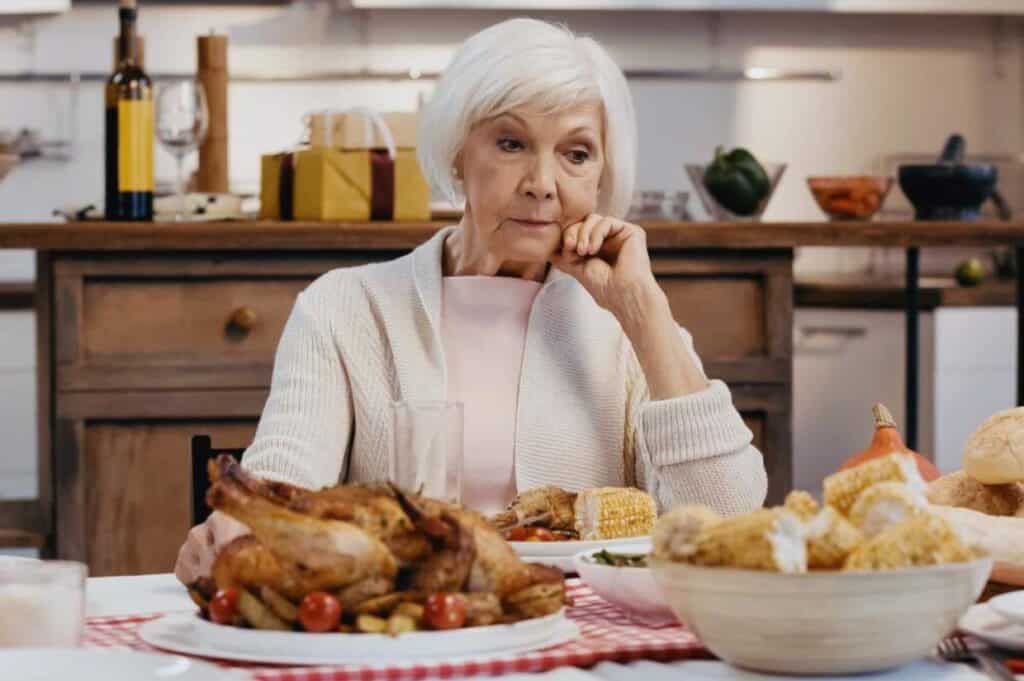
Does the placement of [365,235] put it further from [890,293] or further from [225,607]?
[890,293]

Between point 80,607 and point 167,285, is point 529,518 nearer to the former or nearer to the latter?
point 80,607

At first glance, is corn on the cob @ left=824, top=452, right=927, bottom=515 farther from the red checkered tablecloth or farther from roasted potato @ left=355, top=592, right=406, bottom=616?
roasted potato @ left=355, top=592, right=406, bottom=616

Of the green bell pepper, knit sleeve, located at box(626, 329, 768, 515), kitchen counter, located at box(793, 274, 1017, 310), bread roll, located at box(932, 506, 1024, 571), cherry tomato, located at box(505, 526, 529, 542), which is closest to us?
bread roll, located at box(932, 506, 1024, 571)

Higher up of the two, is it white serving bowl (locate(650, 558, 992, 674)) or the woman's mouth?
the woman's mouth

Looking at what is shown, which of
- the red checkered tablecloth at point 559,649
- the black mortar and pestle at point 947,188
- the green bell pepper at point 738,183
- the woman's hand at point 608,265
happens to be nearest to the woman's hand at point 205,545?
the red checkered tablecloth at point 559,649

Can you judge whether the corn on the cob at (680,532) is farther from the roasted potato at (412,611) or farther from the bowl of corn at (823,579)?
the roasted potato at (412,611)

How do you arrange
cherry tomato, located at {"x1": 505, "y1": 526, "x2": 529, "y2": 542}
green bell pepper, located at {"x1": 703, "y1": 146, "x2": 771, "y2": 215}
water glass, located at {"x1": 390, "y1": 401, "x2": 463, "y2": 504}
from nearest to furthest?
water glass, located at {"x1": 390, "y1": 401, "x2": 463, "y2": 504} < cherry tomato, located at {"x1": 505, "y1": 526, "x2": 529, "y2": 542} < green bell pepper, located at {"x1": 703, "y1": 146, "x2": 771, "y2": 215}

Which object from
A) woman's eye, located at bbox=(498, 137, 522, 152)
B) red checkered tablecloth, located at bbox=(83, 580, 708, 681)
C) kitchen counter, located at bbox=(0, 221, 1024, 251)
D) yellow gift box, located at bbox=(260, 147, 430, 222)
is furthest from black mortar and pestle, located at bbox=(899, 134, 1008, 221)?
red checkered tablecloth, located at bbox=(83, 580, 708, 681)

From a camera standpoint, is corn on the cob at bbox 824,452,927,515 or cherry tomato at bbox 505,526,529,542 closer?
corn on the cob at bbox 824,452,927,515

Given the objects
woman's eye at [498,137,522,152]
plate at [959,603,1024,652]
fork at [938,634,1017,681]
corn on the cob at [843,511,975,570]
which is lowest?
fork at [938,634,1017,681]

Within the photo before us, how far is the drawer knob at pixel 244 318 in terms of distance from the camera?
2967 mm

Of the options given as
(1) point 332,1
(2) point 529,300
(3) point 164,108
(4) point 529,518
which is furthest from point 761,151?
(4) point 529,518

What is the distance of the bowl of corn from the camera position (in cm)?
99

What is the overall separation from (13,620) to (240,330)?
1.92 meters
